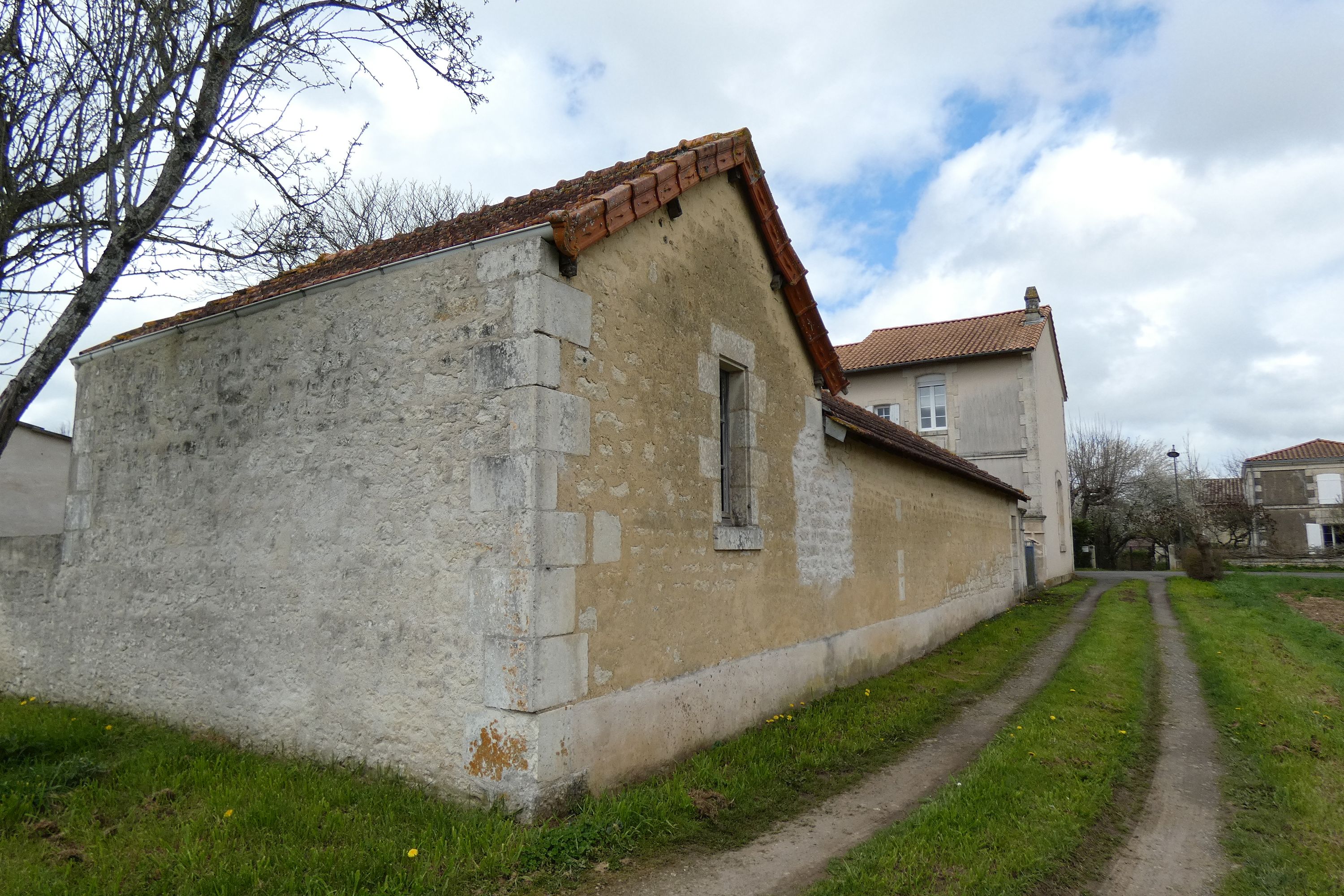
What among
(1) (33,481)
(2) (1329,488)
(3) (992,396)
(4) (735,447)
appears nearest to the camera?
(4) (735,447)

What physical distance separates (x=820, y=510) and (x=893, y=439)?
298 cm

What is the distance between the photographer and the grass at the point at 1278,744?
443 centimetres

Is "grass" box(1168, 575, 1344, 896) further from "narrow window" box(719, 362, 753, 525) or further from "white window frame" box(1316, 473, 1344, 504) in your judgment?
"white window frame" box(1316, 473, 1344, 504)

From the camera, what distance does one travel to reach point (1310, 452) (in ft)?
129

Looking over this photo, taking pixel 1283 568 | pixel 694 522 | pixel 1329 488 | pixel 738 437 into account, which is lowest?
pixel 1283 568

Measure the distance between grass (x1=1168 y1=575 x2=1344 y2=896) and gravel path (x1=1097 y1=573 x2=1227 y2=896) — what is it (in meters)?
0.11

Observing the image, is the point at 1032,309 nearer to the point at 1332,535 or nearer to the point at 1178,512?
the point at 1178,512

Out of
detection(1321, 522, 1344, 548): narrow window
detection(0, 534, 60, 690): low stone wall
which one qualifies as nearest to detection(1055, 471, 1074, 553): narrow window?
detection(1321, 522, 1344, 548): narrow window

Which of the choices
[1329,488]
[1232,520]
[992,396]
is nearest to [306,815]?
[992,396]

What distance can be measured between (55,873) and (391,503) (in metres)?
2.61

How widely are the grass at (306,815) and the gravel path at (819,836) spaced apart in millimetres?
174

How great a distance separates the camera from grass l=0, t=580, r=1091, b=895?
3.96m

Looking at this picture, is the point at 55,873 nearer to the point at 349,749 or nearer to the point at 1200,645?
the point at 349,749

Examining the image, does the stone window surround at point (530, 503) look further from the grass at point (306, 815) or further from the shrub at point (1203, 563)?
the shrub at point (1203, 563)
